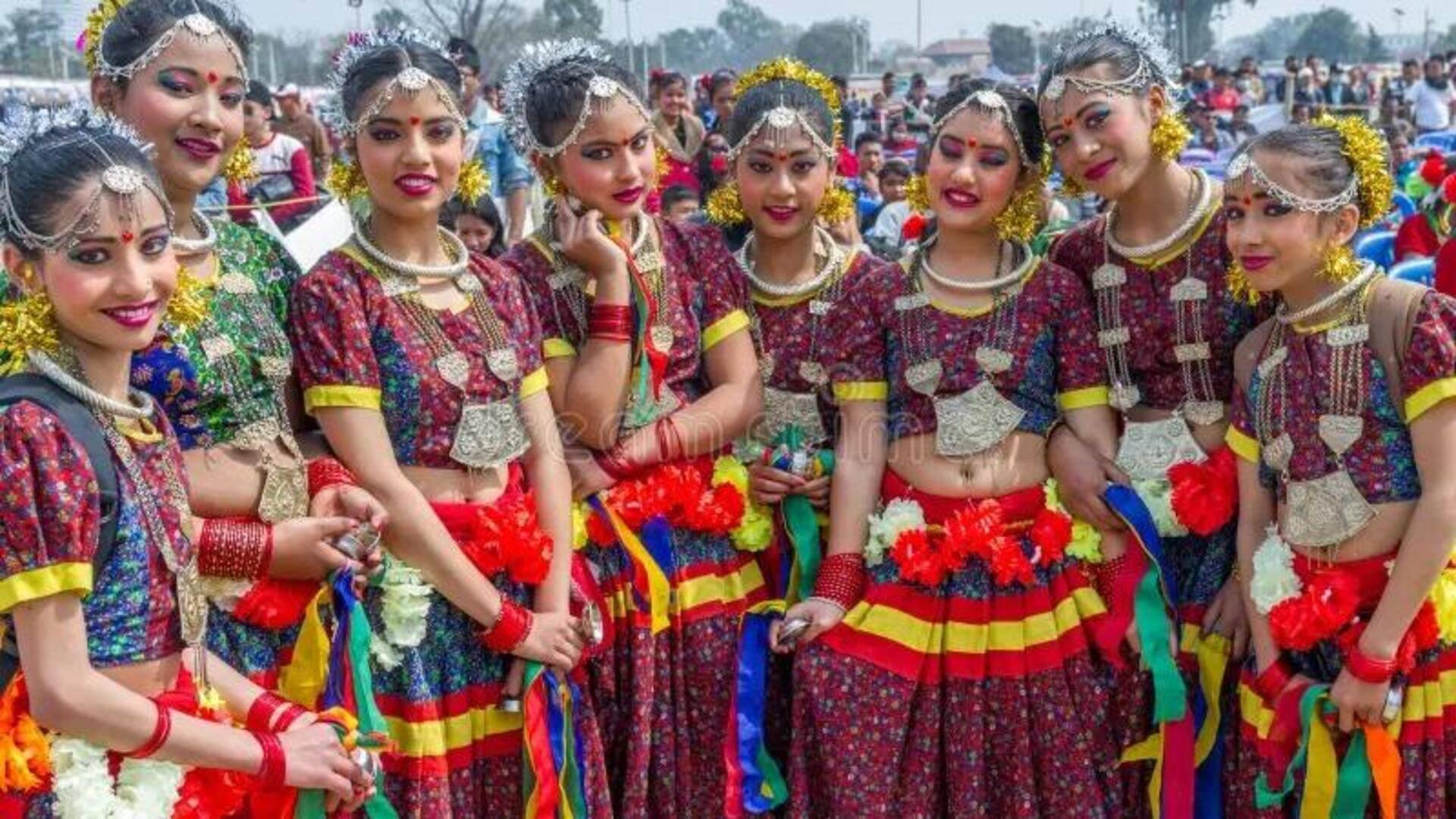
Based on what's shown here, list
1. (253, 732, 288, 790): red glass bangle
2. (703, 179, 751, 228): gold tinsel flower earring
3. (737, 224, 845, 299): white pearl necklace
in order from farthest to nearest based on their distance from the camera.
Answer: (703, 179, 751, 228): gold tinsel flower earring, (737, 224, 845, 299): white pearl necklace, (253, 732, 288, 790): red glass bangle

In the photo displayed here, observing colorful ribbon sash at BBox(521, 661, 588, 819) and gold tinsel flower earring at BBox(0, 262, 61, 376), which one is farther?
colorful ribbon sash at BBox(521, 661, 588, 819)

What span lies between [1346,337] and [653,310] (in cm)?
168

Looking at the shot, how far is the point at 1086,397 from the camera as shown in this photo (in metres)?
3.68

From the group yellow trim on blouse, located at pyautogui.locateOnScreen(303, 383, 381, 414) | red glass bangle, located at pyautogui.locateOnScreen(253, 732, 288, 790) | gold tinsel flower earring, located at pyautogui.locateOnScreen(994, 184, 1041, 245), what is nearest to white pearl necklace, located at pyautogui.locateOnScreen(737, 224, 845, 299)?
gold tinsel flower earring, located at pyautogui.locateOnScreen(994, 184, 1041, 245)

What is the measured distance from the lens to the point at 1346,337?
10.6ft

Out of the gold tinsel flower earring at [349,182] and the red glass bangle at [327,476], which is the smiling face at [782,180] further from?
the red glass bangle at [327,476]

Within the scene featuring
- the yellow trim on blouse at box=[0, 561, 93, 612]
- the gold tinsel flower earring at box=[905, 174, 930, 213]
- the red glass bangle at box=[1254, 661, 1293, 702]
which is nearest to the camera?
the yellow trim on blouse at box=[0, 561, 93, 612]

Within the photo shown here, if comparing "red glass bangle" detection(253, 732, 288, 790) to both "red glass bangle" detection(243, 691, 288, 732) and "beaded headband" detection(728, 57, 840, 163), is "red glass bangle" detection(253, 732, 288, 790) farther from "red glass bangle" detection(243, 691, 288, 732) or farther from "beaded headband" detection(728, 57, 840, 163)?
"beaded headband" detection(728, 57, 840, 163)

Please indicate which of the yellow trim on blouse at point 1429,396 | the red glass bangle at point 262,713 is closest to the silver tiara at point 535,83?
the red glass bangle at point 262,713

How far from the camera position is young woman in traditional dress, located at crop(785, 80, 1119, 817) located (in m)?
3.60

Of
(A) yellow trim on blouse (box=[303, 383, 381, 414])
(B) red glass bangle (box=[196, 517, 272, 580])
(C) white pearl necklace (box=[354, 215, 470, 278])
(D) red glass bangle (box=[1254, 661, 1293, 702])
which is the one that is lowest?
(D) red glass bangle (box=[1254, 661, 1293, 702])

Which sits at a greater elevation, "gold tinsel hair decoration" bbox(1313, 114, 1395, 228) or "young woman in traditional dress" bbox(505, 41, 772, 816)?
"gold tinsel hair decoration" bbox(1313, 114, 1395, 228)

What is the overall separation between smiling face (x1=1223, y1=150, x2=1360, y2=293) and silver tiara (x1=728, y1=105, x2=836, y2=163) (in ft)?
3.90

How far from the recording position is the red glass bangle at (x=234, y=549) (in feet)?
9.82
